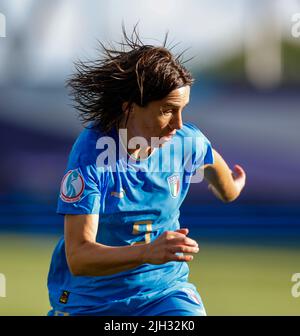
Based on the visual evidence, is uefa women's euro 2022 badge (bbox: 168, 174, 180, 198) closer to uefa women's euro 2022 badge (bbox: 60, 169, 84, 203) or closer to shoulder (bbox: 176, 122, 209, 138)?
shoulder (bbox: 176, 122, 209, 138)

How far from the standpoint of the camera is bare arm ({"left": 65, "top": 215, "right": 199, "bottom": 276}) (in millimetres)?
3104

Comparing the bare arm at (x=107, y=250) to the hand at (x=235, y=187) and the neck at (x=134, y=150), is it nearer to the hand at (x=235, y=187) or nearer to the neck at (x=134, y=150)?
the neck at (x=134, y=150)

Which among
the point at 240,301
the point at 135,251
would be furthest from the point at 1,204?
the point at 135,251

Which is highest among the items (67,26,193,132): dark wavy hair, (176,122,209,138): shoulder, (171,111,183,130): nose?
(67,26,193,132): dark wavy hair

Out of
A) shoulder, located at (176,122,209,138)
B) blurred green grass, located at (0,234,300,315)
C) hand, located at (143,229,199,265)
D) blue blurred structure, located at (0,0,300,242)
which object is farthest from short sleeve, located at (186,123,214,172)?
blue blurred structure, located at (0,0,300,242)

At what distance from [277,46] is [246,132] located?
838 millimetres

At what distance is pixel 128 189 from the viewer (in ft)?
11.9

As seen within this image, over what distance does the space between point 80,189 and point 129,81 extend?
0.56 meters

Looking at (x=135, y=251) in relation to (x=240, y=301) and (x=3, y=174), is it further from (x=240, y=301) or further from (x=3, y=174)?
(x=3, y=174)

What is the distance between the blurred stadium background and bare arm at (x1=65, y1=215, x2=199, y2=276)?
142 inches

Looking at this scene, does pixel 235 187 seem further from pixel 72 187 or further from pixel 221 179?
pixel 72 187

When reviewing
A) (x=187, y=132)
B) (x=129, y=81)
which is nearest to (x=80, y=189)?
(x=129, y=81)
